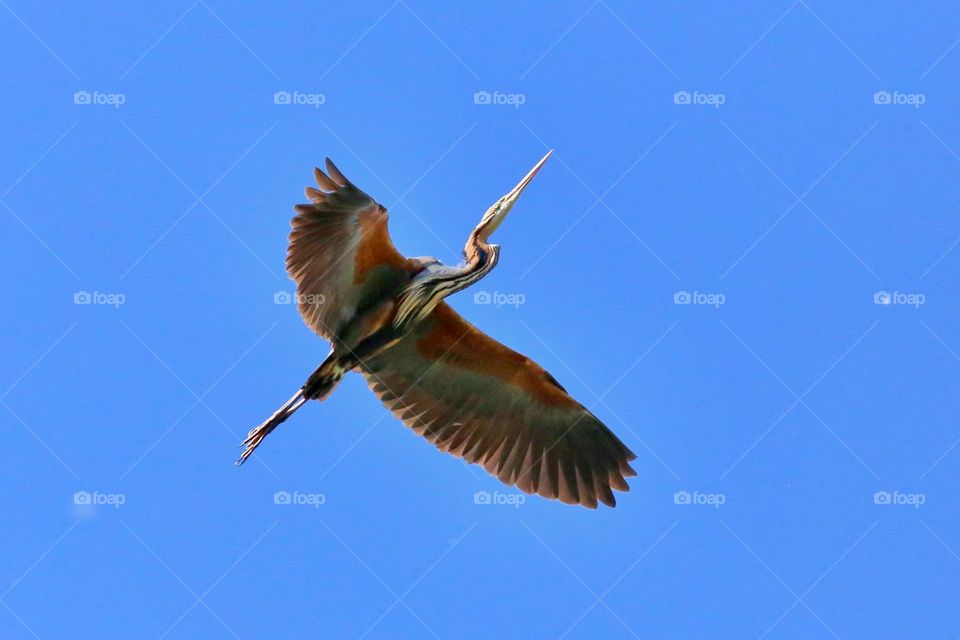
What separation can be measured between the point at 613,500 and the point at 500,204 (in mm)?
3381

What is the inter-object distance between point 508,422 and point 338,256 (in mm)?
3005

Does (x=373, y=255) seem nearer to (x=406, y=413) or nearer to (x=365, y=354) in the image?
(x=365, y=354)

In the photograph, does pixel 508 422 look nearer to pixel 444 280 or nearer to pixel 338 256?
pixel 444 280

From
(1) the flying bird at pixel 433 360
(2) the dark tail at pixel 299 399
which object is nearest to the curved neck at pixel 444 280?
(1) the flying bird at pixel 433 360

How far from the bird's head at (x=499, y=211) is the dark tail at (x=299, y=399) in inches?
74.8

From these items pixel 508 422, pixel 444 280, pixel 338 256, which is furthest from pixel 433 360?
pixel 338 256

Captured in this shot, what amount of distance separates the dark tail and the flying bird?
12 millimetres

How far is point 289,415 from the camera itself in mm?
14445

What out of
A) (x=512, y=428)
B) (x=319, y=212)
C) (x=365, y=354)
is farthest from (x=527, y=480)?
(x=319, y=212)

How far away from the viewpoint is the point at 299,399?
14391 mm

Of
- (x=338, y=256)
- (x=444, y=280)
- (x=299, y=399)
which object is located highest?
(x=444, y=280)

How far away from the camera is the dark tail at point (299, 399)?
565 inches

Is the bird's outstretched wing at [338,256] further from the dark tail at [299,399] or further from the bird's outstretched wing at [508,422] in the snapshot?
the bird's outstretched wing at [508,422]

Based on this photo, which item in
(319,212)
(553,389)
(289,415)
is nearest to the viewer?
(319,212)
